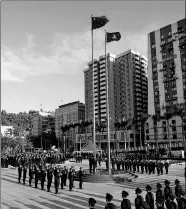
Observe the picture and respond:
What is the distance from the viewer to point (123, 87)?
116 m

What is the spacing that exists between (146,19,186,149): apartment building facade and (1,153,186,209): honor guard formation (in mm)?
52645

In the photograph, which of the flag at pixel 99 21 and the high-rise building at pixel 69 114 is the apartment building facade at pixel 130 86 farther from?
the flag at pixel 99 21

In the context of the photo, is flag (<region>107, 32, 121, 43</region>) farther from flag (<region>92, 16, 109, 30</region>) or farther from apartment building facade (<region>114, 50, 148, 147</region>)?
apartment building facade (<region>114, 50, 148, 147</region>)

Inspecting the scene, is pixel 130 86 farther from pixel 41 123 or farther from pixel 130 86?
pixel 41 123

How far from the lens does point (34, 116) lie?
552 ft

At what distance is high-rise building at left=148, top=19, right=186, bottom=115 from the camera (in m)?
85.6

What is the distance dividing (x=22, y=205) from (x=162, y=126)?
8083cm

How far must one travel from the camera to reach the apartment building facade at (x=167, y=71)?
85.2 metres

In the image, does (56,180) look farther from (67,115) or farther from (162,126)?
(67,115)

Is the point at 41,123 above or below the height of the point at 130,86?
below

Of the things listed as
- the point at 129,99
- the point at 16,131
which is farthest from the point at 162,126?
the point at 16,131

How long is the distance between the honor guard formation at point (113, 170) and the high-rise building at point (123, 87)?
7149 centimetres

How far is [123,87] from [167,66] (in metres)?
29.9

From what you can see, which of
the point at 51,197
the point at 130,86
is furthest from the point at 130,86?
the point at 51,197
